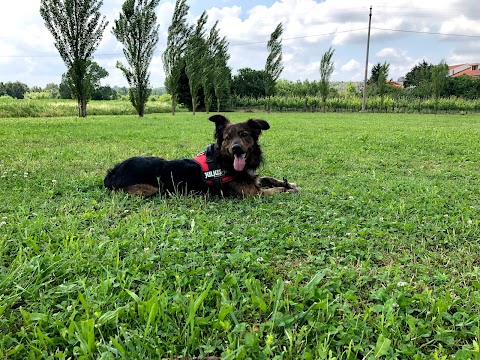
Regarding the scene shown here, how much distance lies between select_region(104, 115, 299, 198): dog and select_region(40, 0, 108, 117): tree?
2218cm

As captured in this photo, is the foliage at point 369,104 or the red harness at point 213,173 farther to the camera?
the foliage at point 369,104

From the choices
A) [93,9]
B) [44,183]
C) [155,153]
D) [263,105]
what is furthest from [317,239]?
[263,105]

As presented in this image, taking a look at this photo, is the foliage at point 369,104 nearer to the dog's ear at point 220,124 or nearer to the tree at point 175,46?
the tree at point 175,46

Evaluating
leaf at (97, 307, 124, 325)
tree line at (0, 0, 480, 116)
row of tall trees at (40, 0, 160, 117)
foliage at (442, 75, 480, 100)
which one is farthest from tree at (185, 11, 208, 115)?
foliage at (442, 75, 480, 100)

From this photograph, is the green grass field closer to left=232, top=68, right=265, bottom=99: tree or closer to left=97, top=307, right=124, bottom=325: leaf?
left=97, top=307, right=124, bottom=325: leaf

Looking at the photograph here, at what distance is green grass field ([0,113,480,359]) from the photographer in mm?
1574

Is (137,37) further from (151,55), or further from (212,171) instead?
(212,171)

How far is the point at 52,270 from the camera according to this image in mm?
2131

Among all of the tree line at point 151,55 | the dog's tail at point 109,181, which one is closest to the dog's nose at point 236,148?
the dog's tail at point 109,181

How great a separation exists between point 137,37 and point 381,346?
28.5 metres

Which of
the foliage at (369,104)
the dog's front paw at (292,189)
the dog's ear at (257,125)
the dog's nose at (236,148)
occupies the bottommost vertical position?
the dog's front paw at (292,189)

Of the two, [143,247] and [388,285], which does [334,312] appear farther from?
[143,247]

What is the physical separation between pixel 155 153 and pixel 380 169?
493 cm

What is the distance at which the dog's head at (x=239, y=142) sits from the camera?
14.3 ft
